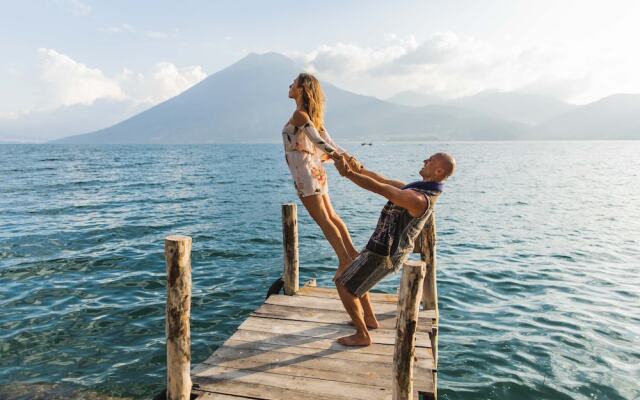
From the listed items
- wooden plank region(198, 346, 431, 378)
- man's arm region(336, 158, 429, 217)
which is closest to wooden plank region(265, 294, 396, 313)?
wooden plank region(198, 346, 431, 378)

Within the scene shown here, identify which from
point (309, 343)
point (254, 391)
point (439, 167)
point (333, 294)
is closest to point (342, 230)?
point (309, 343)

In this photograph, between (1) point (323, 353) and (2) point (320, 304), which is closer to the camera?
(1) point (323, 353)

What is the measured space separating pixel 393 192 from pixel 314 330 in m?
2.87

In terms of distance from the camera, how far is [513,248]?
17.6m

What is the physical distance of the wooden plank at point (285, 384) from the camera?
4914mm

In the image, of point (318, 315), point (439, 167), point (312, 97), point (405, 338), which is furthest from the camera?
point (318, 315)

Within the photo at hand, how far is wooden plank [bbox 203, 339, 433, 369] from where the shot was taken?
5.63 meters

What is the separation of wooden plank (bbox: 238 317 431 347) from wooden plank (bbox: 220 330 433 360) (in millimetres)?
104

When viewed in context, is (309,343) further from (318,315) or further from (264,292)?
(264,292)

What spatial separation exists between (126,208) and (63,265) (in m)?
13.2

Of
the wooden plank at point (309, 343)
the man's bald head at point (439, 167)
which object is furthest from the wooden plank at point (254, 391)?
the man's bald head at point (439, 167)

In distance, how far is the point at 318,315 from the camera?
705 centimetres

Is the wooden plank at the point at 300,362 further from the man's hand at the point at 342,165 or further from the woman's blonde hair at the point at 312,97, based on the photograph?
the woman's blonde hair at the point at 312,97

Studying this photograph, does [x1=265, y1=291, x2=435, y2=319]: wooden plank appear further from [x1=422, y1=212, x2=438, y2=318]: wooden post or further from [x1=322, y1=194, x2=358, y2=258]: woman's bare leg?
[x1=322, y1=194, x2=358, y2=258]: woman's bare leg
